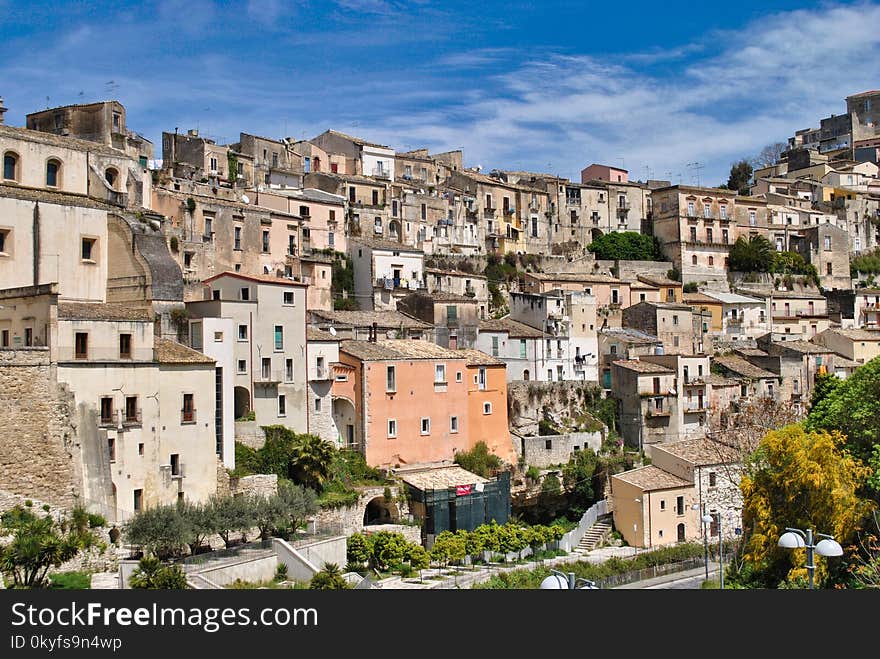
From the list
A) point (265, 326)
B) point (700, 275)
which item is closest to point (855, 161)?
point (700, 275)

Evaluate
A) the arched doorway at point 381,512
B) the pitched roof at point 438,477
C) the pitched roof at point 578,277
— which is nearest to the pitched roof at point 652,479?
the pitched roof at point 438,477

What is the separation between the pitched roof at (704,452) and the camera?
155 feet

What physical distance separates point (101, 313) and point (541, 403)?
88.3ft

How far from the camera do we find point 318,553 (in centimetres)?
3378

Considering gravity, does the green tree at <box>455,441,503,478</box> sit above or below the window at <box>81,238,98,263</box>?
below

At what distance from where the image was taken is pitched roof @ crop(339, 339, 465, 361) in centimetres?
4481

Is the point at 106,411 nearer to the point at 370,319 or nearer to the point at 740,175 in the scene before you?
the point at 370,319

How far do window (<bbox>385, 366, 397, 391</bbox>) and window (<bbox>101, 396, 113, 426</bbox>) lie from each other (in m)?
14.7

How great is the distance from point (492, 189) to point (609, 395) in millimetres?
23990

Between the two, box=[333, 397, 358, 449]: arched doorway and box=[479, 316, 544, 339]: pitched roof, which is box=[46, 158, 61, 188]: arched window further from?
box=[479, 316, 544, 339]: pitched roof

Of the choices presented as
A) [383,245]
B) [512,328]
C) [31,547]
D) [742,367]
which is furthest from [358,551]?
[742,367]

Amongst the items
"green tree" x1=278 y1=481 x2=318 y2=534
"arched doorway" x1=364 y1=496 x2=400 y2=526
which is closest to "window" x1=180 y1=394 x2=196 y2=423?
"green tree" x1=278 y1=481 x2=318 y2=534

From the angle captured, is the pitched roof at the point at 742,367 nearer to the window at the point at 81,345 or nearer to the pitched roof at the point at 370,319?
the pitched roof at the point at 370,319

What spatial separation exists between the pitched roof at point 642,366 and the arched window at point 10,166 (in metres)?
31.8
